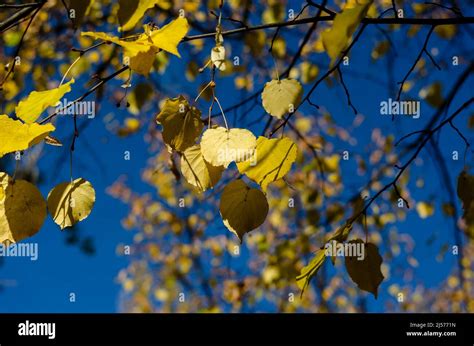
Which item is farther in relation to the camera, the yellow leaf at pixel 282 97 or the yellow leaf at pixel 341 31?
the yellow leaf at pixel 282 97

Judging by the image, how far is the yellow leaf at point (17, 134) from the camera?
1.81ft

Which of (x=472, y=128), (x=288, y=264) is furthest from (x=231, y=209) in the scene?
(x=472, y=128)

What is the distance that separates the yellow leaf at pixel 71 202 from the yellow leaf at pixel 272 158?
19cm

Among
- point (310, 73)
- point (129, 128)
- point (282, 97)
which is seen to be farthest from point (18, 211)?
point (129, 128)

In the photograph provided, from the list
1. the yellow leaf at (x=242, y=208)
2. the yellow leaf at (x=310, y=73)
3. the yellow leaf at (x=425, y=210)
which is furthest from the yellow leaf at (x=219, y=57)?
the yellow leaf at (x=425, y=210)

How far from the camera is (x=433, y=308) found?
676cm

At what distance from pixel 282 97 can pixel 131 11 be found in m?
0.19

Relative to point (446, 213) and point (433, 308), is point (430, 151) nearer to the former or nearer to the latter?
point (446, 213)

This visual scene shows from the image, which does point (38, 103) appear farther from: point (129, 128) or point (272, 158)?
point (129, 128)

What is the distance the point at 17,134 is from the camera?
56cm

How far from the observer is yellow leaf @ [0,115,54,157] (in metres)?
0.55
